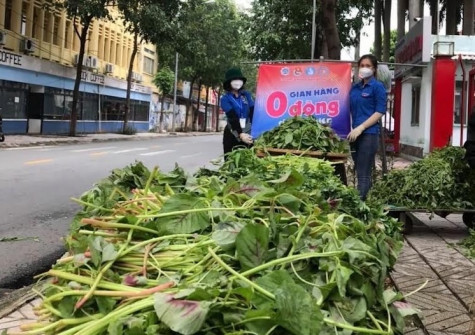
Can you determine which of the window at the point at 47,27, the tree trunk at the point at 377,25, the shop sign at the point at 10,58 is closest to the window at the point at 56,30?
the window at the point at 47,27

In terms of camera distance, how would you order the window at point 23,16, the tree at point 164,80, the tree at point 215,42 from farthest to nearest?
the tree at point 164,80 → the tree at point 215,42 → the window at point 23,16

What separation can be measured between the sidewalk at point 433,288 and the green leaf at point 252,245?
77cm

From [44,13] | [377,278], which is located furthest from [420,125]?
[44,13]

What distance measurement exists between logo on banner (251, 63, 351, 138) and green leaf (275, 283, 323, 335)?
15.7 feet

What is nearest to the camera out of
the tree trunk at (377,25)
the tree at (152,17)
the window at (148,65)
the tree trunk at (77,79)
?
the tree trunk at (377,25)

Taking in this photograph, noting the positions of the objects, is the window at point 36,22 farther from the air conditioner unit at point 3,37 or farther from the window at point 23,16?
the air conditioner unit at point 3,37

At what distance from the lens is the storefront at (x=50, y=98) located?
2731 centimetres

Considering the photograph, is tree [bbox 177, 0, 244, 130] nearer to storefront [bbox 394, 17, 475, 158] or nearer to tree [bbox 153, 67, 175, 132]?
tree [bbox 153, 67, 175, 132]

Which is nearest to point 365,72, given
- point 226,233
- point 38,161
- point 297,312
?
point 226,233

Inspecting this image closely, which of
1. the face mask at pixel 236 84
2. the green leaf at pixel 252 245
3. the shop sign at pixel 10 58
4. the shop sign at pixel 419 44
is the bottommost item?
the green leaf at pixel 252 245

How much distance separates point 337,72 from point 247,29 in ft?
68.3

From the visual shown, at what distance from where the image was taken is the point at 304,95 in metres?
6.48

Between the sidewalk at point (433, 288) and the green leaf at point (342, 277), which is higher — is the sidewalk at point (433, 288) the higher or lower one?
the lower one

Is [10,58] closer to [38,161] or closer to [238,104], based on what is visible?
[38,161]
